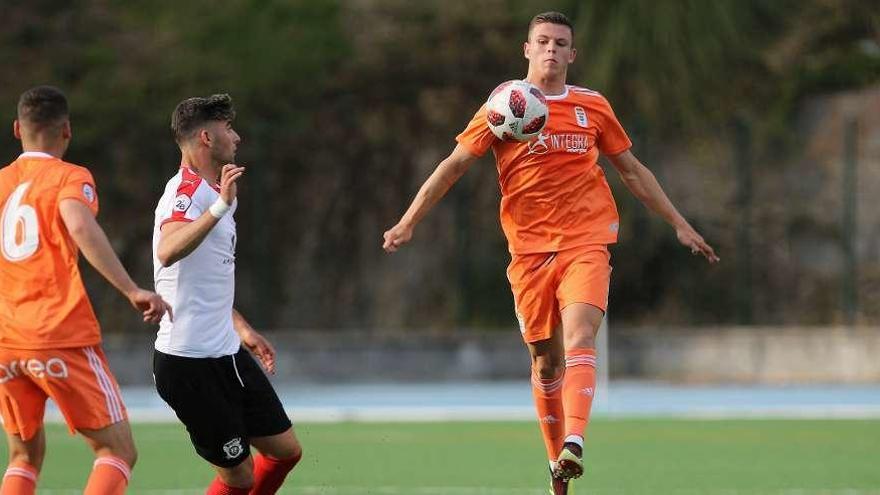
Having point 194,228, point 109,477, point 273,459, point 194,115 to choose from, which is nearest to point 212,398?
point 273,459

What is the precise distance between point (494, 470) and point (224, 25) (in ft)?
42.2

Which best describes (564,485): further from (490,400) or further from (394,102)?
(394,102)

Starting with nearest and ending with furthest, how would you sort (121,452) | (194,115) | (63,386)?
(63,386), (121,452), (194,115)

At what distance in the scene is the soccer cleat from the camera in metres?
7.87

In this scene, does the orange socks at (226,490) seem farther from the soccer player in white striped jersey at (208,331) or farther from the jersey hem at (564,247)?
the jersey hem at (564,247)

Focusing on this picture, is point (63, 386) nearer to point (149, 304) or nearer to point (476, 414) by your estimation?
point (149, 304)

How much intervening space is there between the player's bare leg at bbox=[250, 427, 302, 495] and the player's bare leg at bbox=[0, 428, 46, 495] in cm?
107

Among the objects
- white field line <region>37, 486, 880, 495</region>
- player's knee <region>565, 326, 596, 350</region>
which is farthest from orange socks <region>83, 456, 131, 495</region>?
white field line <region>37, 486, 880, 495</region>

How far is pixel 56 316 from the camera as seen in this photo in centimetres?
694

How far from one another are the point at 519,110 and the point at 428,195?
0.64m

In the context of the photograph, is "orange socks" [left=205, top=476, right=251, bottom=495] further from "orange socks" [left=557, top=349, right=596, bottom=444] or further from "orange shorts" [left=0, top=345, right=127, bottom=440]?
"orange socks" [left=557, top=349, right=596, bottom=444]

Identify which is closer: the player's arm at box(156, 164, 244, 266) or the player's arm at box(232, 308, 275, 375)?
the player's arm at box(156, 164, 244, 266)

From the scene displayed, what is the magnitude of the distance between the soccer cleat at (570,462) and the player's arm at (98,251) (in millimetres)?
2145

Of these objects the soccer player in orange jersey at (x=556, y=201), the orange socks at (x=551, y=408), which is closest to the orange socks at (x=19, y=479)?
the soccer player in orange jersey at (x=556, y=201)
